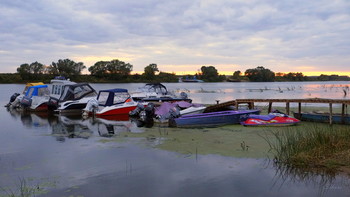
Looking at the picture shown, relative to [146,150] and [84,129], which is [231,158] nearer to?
[146,150]

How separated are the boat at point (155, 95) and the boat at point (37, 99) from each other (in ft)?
24.3

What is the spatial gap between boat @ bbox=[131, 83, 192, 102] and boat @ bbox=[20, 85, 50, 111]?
7.40 m

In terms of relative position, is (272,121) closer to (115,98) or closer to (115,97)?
(115,98)

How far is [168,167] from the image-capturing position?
798 centimetres

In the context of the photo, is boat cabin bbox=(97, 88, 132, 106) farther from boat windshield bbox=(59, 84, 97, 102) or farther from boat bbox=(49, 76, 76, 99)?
boat bbox=(49, 76, 76, 99)

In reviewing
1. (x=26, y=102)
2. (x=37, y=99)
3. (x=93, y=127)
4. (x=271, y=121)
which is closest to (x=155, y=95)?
(x=37, y=99)

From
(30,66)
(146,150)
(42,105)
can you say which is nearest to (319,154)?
(146,150)

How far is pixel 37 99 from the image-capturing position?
80.2ft

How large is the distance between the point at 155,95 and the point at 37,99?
32.3 feet

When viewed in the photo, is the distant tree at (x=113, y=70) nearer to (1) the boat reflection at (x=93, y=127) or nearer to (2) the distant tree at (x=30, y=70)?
(2) the distant tree at (x=30, y=70)

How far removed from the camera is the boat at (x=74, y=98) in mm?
21703

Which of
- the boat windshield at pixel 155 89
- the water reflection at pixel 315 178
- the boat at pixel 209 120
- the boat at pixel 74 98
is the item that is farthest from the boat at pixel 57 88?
the water reflection at pixel 315 178

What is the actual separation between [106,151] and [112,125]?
6.39 m

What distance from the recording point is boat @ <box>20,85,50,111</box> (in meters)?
23.9
